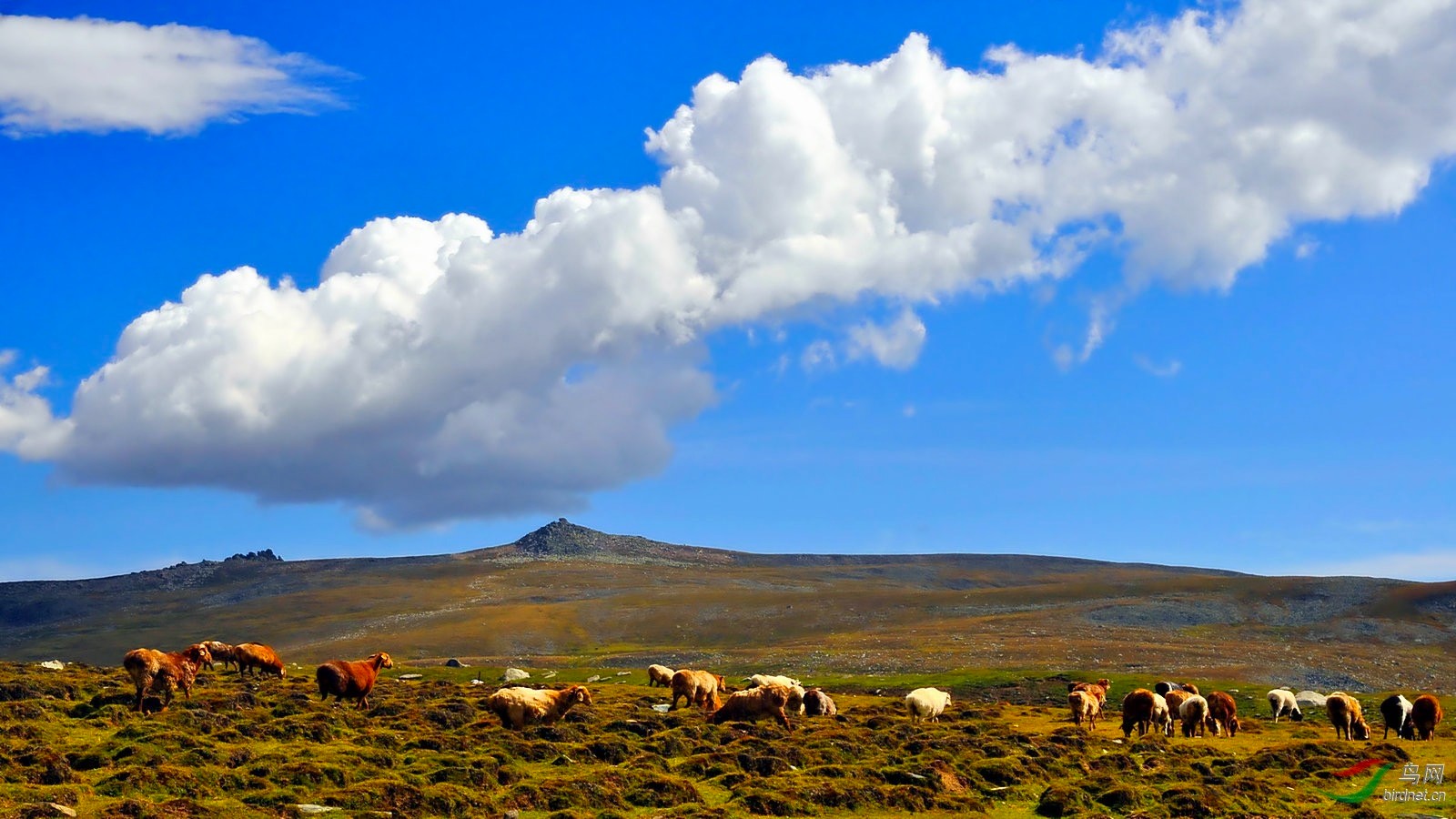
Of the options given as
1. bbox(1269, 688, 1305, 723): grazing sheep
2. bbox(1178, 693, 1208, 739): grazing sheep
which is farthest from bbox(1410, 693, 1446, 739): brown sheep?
bbox(1269, 688, 1305, 723): grazing sheep

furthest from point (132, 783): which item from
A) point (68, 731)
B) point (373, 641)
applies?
point (373, 641)

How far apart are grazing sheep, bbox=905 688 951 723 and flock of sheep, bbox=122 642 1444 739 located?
40 mm

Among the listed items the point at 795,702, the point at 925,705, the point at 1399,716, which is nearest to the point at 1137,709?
the point at 925,705

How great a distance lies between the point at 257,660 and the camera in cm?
5109

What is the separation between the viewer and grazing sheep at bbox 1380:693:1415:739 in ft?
Answer: 153

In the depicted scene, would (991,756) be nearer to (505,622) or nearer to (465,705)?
(465,705)

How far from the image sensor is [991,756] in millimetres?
36156

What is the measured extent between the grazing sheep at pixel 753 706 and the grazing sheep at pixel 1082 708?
1458cm

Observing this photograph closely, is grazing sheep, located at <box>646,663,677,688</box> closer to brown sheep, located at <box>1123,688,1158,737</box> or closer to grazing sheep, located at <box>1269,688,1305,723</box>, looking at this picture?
brown sheep, located at <box>1123,688,1158,737</box>

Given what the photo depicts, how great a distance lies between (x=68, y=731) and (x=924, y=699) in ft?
106

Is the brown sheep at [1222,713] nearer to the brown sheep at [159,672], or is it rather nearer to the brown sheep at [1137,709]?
the brown sheep at [1137,709]

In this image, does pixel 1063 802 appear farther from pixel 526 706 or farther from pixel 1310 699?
pixel 1310 699

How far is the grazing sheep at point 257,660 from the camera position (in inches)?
2007

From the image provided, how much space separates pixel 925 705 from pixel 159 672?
1179 inches
